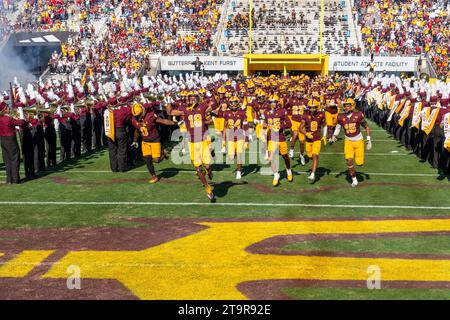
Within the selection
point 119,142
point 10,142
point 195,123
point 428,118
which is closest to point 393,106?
point 428,118

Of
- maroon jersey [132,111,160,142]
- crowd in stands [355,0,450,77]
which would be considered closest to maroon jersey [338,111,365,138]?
maroon jersey [132,111,160,142]

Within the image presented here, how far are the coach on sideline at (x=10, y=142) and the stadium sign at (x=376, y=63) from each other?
32.2 metres

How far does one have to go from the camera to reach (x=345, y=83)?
118ft

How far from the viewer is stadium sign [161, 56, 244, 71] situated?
4450 cm

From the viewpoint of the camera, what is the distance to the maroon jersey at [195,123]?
41.1 feet

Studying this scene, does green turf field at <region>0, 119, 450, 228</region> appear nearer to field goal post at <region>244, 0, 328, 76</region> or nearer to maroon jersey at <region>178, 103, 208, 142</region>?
maroon jersey at <region>178, 103, 208, 142</region>

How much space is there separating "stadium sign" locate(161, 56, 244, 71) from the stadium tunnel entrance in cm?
112

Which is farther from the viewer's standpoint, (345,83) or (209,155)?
(345,83)

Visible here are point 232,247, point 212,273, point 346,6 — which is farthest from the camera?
point 346,6

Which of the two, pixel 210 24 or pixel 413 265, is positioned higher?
pixel 210 24

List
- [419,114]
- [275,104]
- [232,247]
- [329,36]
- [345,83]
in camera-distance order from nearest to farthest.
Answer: [232,247], [275,104], [419,114], [345,83], [329,36]

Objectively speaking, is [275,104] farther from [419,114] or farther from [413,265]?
[413,265]
